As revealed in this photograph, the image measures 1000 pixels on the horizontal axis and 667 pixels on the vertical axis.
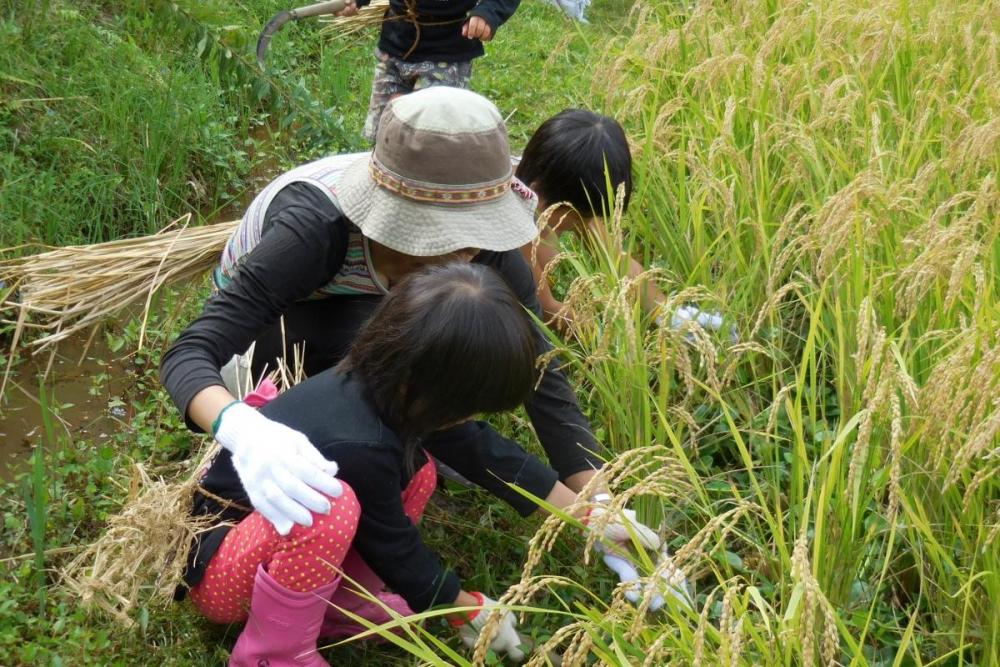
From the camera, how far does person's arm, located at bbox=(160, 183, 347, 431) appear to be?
1.83 m

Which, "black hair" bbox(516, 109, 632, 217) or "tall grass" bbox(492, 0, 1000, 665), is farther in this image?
"black hair" bbox(516, 109, 632, 217)

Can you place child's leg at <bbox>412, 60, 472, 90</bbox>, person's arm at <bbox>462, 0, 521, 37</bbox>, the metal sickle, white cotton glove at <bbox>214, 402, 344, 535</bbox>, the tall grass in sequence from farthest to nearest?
the metal sickle → child's leg at <bbox>412, 60, 472, 90</bbox> → person's arm at <bbox>462, 0, 521, 37</bbox> → white cotton glove at <bbox>214, 402, 344, 535</bbox> → the tall grass

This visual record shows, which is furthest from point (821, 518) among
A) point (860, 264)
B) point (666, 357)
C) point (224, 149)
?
point (224, 149)

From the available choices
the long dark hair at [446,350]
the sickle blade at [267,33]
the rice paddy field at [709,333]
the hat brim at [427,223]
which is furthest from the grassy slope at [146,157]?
the hat brim at [427,223]

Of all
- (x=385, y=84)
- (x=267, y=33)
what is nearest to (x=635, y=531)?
(x=385, y=84)

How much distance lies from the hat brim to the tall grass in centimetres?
18

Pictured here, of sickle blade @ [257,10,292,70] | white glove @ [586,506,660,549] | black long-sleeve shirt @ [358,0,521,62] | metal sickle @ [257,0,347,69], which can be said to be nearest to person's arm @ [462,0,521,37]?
black long-sleeve shirt @ [358,0,521,62]

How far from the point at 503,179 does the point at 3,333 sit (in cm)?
157

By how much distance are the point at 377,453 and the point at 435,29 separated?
7.82 ft

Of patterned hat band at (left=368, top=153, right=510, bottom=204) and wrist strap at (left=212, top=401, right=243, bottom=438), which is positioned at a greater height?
patterned hat band at (left=368, top=153, right=510, bottom=204)

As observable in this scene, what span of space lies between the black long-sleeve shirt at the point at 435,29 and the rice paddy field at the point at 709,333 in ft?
1.38

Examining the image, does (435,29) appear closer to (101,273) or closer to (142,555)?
(101,273)

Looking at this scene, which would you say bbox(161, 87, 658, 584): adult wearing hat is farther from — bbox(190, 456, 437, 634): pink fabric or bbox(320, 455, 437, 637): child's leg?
bbox(190, 456, 437, 634): pink fabric

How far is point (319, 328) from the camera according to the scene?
2365 millimetres
